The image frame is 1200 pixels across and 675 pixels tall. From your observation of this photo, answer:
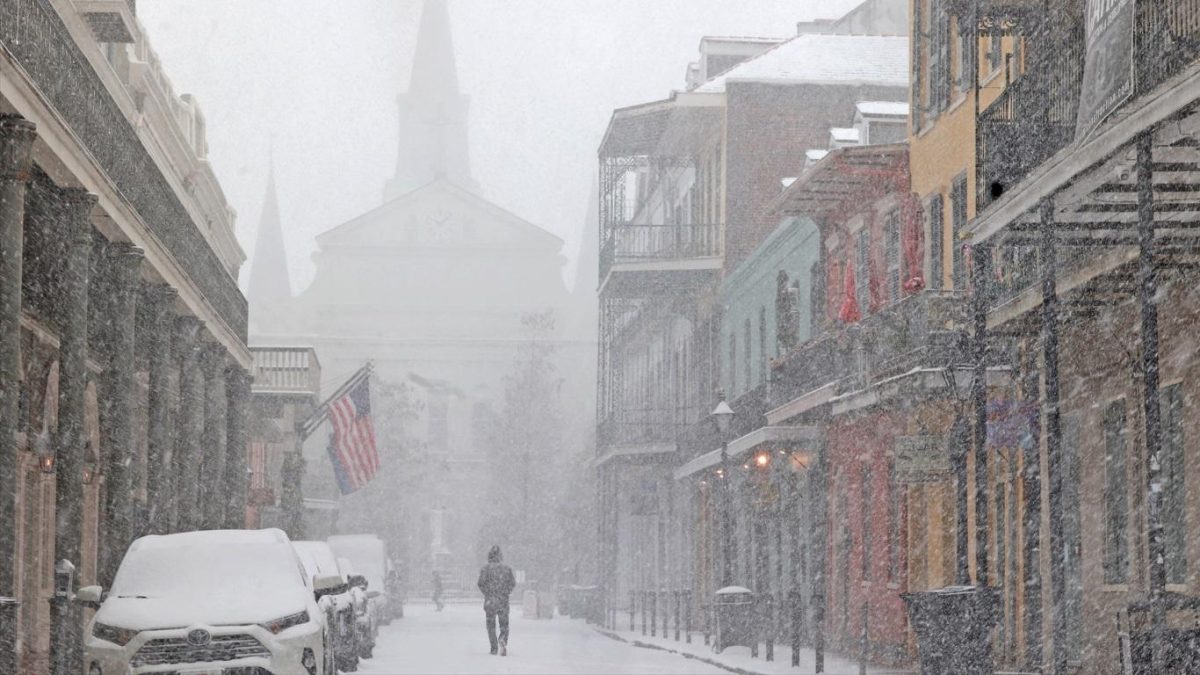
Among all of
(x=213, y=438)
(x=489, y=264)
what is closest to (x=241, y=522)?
(x=213, y=438)

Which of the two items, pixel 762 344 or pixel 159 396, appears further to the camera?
pixel 762 344

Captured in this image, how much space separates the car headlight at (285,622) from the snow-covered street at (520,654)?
8074 millimetres

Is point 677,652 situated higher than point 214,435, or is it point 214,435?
point 214,435

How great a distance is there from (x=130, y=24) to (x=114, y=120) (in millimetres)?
4321

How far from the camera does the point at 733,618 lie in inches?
1192

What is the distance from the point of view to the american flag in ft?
127

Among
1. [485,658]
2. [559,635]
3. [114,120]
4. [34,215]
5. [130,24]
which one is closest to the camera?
[114,120]

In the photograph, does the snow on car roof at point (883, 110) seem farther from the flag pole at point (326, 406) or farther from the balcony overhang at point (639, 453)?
the balcony overhang at point (639, 453)

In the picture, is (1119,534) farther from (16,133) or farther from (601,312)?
(601,312)

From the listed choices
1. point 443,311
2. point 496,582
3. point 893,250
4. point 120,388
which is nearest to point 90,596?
point 120,388

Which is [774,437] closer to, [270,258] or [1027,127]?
[1027,127]

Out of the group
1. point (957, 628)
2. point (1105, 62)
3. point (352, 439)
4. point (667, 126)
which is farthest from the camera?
point (667, 126)

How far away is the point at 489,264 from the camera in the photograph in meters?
95.1

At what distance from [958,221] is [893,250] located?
10.4ft
